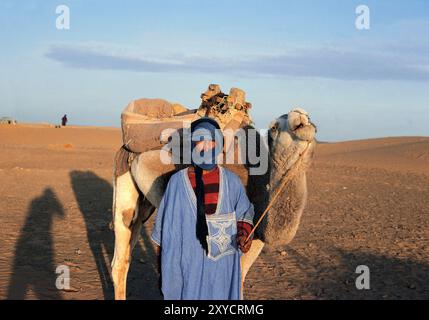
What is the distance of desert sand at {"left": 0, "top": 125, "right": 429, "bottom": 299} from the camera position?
6.49m

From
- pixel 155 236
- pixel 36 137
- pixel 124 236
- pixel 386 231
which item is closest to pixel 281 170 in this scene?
pixel 155 236

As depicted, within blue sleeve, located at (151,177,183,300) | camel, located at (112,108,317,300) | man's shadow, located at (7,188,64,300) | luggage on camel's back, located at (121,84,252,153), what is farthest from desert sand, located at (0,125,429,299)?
blue sleeve, located at (151,177,183,300)

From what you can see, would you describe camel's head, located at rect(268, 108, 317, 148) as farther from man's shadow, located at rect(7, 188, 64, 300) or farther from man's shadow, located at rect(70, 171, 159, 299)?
man's shadow, located at rect(7, 188, 64, 300)

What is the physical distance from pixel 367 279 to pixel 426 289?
0.67 meters

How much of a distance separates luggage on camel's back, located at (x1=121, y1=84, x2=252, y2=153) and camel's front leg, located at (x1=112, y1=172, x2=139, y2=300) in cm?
39

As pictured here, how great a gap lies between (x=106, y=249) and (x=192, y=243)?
5.00 metres

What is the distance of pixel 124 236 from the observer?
552 centimetres

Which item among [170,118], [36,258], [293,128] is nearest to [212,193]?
[293,128]

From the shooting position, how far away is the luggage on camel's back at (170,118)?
4.72 meters

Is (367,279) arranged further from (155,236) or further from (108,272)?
(155,236)

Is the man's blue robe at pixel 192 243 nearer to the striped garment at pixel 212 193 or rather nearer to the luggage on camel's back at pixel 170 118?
the striped garment at pixel 212 193

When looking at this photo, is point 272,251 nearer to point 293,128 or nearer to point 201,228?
point 201,228

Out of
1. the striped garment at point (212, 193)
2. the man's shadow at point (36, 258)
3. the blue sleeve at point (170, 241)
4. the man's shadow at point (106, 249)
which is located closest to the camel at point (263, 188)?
the striped garment at point (212, 193)

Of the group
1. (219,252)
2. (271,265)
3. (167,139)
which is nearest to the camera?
(219,252)
